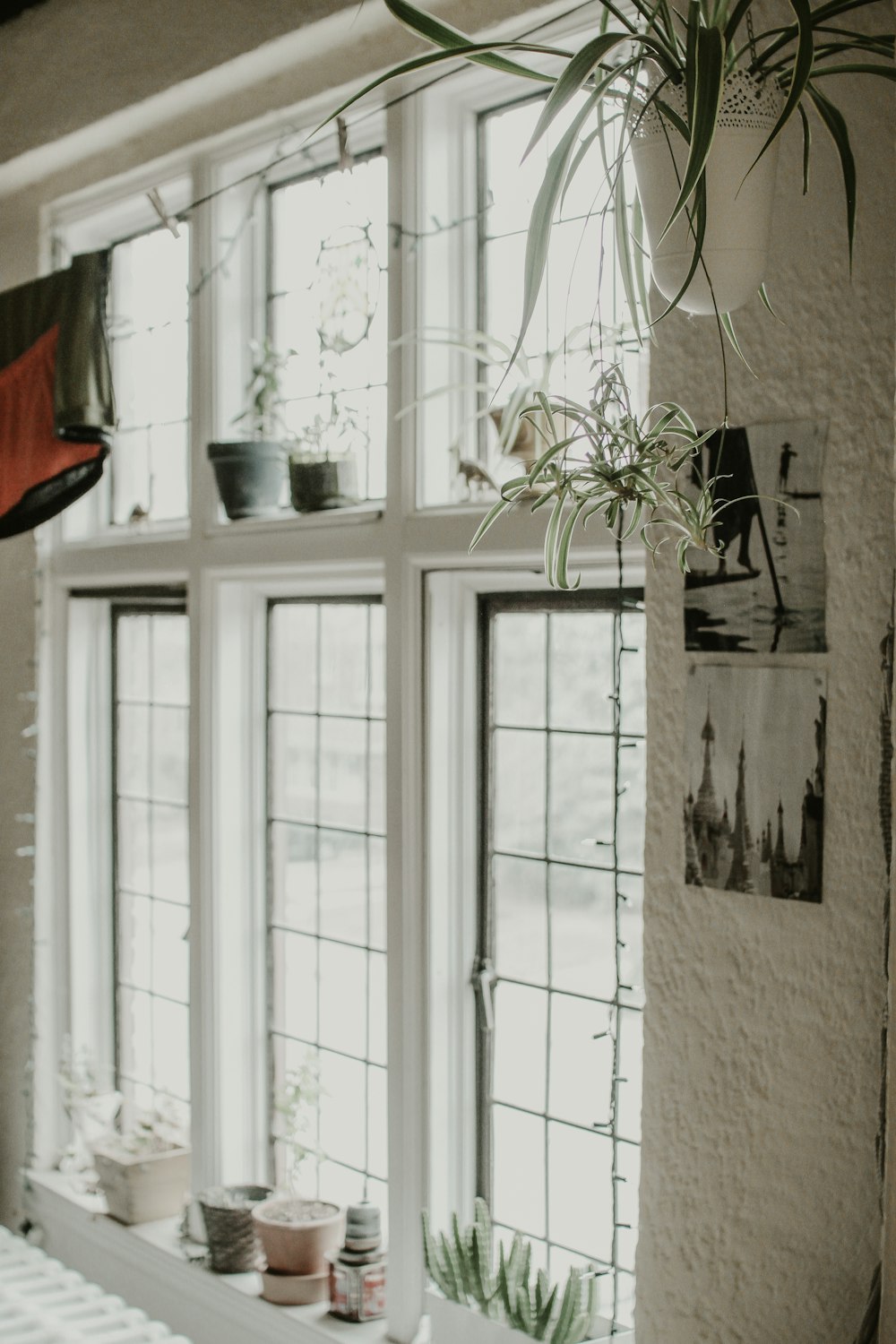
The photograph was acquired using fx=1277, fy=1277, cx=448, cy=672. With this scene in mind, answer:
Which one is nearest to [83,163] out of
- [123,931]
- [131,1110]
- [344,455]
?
[344,455]

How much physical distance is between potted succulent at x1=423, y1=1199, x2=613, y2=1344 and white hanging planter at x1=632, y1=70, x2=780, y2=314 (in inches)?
73.4

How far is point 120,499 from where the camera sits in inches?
161

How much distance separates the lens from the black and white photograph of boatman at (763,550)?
2014 mm

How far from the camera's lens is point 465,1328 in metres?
2.61

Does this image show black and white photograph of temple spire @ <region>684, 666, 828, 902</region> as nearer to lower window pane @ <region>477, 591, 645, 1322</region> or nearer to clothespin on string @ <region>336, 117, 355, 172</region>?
lower window pane @ <region>477, 591, 645, 1322</region>

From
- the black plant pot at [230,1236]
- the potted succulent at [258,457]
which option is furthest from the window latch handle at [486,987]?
the potted succulent at [258,457]

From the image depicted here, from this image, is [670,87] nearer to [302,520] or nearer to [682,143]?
[682,143]

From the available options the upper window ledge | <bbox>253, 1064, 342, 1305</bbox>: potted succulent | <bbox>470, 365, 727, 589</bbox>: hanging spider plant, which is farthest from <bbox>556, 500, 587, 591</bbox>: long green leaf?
<bbox>253, 1064, 342, 1305</bbox>: potted succulent

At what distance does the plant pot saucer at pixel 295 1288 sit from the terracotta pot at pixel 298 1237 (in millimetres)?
17

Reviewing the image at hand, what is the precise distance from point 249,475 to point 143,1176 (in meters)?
1.98

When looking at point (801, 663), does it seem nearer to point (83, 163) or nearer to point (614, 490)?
point (614, 490)

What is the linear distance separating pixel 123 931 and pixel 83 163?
2.37m

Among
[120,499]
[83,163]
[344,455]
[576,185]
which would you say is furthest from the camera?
[120,499]

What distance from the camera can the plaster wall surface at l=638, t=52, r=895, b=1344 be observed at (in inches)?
76.6
